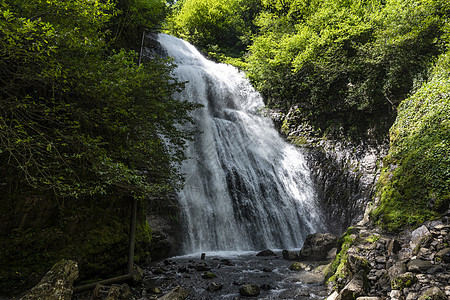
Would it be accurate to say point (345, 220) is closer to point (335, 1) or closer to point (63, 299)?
point (63, 299)

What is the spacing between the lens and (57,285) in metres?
3.30

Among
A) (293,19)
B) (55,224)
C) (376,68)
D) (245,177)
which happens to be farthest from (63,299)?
(293,19)

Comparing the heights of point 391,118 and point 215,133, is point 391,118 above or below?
below

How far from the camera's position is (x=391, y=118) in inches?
478

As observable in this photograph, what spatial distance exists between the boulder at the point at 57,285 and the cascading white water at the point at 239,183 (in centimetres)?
633

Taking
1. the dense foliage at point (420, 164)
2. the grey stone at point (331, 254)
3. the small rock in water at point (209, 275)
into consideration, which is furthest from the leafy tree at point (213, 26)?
the small rock in water at point (209, 275)

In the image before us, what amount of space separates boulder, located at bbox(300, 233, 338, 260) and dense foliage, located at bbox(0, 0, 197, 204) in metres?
4.99

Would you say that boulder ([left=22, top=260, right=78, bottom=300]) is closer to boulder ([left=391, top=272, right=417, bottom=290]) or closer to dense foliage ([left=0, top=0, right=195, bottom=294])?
dense foliage ([left=0, top=0, right=195, bottom=294])

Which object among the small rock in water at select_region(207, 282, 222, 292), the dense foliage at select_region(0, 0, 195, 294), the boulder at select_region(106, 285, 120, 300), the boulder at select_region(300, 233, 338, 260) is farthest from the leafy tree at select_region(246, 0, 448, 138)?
the boulder at select_region(106, 285, 120, 300)

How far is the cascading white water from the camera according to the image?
10.4 metres

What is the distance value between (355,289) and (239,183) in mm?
8189

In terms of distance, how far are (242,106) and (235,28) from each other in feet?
47.3

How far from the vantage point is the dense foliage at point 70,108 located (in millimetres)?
3736

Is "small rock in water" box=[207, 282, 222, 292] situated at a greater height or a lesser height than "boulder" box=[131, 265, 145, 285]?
lesser
